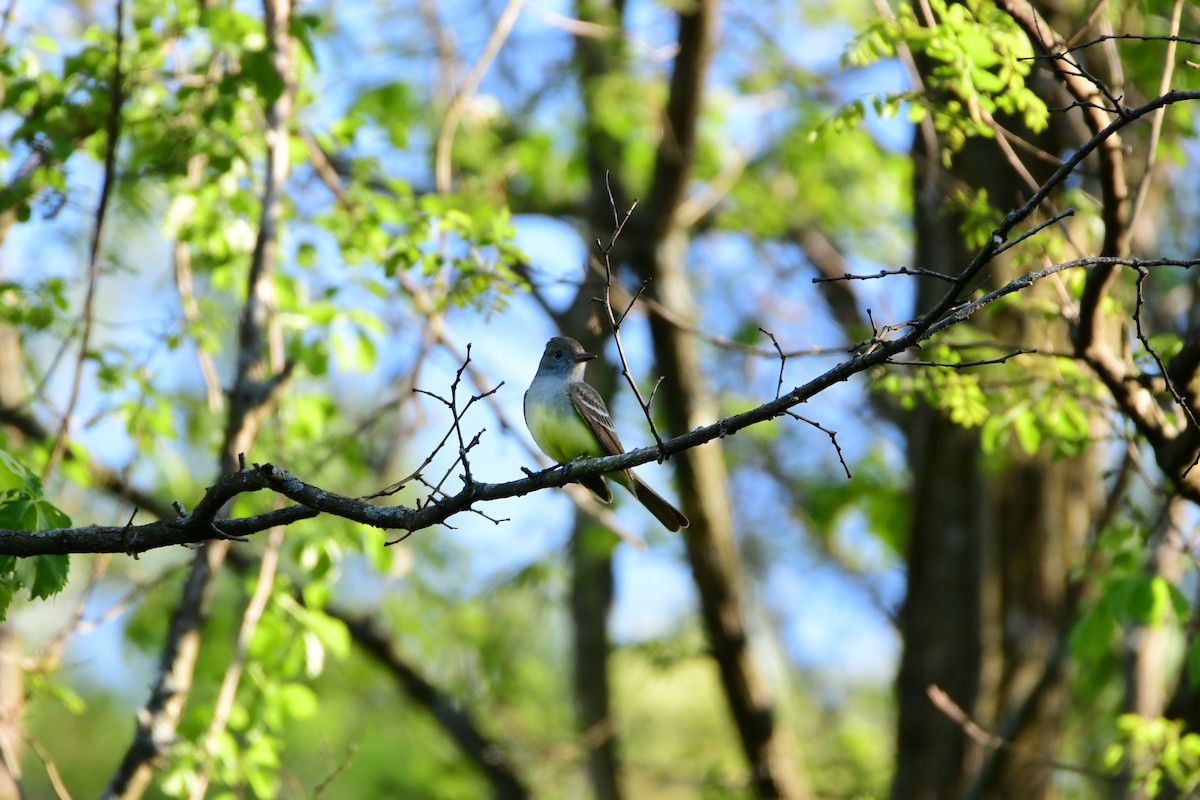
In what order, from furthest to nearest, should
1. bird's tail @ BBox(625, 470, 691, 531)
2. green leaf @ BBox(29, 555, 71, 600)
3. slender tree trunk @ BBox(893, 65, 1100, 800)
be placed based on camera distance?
slender tree trunk @ BBox(893, 65, 1100, 800)
bird's tail @ BBox(625, 470, 691, 531)
green leaf @ BBox(29, 555, 71, 600)

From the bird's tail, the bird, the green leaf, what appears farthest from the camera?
the bird

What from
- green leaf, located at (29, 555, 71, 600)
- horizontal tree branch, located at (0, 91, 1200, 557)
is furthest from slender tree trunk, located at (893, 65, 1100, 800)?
green leaf, located at (29, 555, 71, 600)

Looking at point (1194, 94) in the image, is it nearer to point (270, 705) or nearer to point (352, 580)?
point (270, 705)

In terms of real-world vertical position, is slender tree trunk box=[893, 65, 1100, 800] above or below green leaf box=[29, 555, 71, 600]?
above

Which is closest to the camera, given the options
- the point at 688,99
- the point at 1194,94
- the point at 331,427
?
the point at 1194,94

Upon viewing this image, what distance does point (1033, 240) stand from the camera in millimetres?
5676

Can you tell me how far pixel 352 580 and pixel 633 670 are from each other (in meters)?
4.37

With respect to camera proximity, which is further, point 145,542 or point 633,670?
point 633,670

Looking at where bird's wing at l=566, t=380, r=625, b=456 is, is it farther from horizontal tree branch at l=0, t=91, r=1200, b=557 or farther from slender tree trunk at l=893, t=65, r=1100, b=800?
slender tree trunk at l=893, t=65, r=1100, b=800

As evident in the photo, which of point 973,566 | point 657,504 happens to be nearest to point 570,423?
point 657,504

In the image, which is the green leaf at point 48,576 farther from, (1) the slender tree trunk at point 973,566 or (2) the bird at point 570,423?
(1) the slender tree trunk at point 973,566

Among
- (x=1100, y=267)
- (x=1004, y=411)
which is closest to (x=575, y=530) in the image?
(x=1004, y=411)

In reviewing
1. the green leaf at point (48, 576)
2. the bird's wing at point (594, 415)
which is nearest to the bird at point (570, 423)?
the bird's wing at point (594, 415)

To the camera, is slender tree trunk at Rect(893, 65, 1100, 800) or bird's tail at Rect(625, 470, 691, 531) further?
slender tree trunk at Rect(893, 65, 1100, 800)
